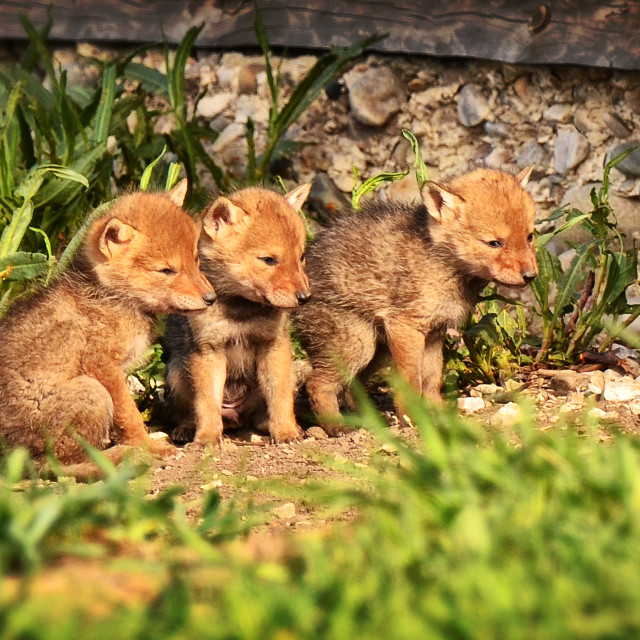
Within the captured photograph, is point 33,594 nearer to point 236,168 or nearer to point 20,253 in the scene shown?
point 20,253

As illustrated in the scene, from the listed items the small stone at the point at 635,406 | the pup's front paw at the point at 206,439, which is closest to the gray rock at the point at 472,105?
the small stone at the point at 635,406

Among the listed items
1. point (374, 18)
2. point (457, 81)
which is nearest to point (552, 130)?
point (457, 81)

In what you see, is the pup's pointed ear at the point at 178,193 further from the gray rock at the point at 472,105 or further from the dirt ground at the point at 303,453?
the gray rock at the point at 472,105

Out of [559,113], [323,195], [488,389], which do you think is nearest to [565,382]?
[488,389]

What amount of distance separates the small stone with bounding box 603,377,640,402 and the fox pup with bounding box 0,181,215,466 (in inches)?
83.9

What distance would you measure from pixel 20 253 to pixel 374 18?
11.2ft

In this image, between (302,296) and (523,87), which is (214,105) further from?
(302,296)

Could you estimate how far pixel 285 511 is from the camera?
4.27 m

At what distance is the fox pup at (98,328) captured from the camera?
5.10 meters

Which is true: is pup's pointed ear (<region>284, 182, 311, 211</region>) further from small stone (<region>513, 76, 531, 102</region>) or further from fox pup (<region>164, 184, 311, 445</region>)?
small stone (<region>513, 76, 531, 102</region>)

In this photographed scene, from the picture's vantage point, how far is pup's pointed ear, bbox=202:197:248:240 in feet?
18.5

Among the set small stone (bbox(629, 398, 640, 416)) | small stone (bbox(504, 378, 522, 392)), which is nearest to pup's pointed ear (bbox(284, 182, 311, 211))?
small stone (bbox(504, 378, 522, 392))

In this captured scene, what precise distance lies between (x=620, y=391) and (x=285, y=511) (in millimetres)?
2312

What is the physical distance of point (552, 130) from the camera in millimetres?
7559
